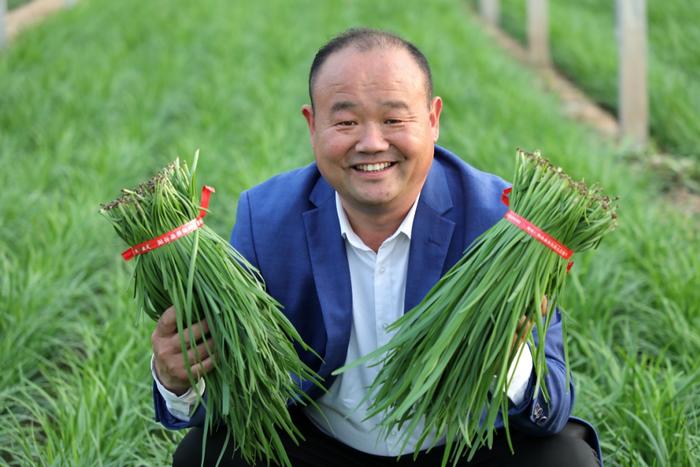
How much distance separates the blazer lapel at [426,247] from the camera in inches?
72.4

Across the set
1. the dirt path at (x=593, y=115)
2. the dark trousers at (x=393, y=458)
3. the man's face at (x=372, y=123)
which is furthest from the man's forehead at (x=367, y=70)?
the dirt path at (x=593, y=115)

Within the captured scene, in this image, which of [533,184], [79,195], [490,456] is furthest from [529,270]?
[79,195]

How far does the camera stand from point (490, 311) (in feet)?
5.24

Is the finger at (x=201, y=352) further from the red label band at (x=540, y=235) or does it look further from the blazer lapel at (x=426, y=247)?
the red label band at (x=540, y=235)

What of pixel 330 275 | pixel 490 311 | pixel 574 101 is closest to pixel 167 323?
pixel 330 275

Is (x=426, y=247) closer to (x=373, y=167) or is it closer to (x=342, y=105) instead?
(x=373, y=167)

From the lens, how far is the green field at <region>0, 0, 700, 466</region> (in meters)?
2.37

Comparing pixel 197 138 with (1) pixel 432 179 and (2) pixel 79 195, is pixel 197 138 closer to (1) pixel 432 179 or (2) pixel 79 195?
(2) pixel 79 195

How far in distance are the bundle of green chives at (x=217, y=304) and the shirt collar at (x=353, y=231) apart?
0.71 ft

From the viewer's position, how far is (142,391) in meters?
2.55

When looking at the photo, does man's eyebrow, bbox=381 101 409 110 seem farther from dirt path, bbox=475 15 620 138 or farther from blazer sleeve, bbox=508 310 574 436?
dirt path, bbox=475 15 620 138

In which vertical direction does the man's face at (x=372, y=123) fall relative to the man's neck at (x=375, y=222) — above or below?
above

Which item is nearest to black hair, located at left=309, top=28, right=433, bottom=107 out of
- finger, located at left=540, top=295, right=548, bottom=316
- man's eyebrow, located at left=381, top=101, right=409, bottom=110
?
man's eyebrow, located at left=381, top=101, right=409, bottom=110

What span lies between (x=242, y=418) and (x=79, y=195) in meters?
2.48
